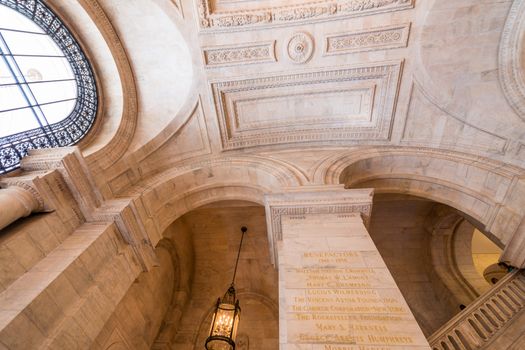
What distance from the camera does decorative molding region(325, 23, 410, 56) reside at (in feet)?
16.0

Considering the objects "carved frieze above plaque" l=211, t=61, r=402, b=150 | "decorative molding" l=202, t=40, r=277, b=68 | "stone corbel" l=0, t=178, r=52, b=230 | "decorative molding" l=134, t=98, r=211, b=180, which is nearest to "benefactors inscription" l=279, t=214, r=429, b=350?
"carved frieze above plaque" l=211, t=61, r=402, b=150

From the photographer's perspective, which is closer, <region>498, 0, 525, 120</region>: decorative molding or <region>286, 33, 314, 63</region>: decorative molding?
<region>498, 0, 525, 120</region>: decorative molding

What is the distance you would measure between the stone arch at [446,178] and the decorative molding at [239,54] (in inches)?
117

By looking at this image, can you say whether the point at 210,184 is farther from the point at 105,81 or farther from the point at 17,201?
the point at 105,81

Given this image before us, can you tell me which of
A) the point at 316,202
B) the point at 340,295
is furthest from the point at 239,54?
the point at 340,295

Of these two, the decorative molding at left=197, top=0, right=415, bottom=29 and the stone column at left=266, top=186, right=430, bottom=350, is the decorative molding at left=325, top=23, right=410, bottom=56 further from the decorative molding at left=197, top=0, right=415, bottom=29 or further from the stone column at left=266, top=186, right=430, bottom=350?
the stone column at left=266, top=186, right=430, bottom=350

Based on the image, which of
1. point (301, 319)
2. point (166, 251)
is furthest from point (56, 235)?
point (301, 319)

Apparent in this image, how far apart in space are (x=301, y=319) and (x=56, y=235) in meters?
4.03

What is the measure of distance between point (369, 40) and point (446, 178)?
361 cm

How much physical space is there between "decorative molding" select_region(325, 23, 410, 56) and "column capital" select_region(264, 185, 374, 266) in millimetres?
3347

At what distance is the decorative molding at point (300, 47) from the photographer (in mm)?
5062

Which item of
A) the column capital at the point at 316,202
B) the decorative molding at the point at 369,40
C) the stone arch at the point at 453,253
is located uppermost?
the decorative molding at the point at 369,40

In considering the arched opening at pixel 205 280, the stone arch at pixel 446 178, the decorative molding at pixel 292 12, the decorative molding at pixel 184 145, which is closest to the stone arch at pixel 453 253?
the stone arch at pixel 446 178

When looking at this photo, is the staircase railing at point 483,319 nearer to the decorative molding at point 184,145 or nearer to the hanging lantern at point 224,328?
the hanging lantern at point 224,328
